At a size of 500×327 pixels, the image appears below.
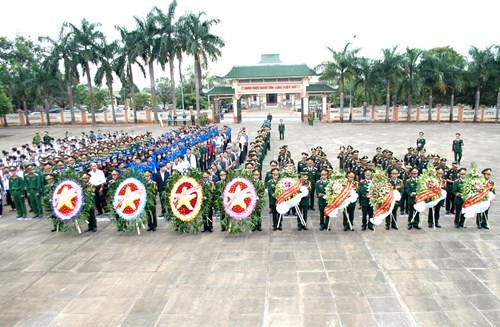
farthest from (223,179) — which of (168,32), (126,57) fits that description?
(126,57)

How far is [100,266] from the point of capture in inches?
274

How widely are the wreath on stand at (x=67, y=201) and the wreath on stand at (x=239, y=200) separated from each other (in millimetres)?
2988

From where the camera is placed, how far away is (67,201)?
326 inches

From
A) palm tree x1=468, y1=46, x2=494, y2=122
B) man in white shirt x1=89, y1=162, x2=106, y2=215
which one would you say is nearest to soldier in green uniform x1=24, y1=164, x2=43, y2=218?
man in white shirt x1=89, y1=162, x2=106, y2=215

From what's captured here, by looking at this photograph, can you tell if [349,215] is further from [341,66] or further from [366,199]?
[341,66]

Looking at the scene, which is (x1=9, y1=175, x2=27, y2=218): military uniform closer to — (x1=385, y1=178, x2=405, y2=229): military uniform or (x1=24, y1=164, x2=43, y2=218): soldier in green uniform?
(x1=24, y1=164, x2=43, y2=218): soldier in green uniform

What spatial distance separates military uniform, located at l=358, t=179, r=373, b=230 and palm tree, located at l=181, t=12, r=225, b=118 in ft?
92.9

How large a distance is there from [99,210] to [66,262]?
119 inches

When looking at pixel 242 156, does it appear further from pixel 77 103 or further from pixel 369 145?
pixel 77 103

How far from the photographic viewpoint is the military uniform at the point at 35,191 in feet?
31.8

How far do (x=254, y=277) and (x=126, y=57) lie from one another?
1384 inches

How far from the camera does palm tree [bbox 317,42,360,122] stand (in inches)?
1323

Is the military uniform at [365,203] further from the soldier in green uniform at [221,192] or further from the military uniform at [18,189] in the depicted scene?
the military uniform at [18,189]

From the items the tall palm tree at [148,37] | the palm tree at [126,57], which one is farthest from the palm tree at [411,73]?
the palm tree at [126,57]
